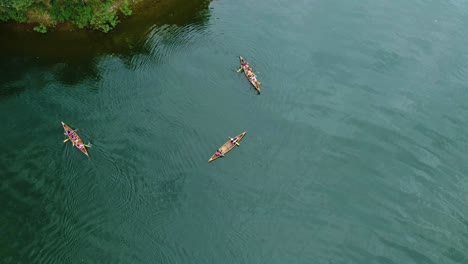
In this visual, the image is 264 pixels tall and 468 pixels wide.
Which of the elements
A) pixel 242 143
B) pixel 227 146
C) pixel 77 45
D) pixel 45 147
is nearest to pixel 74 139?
pixel 45 147

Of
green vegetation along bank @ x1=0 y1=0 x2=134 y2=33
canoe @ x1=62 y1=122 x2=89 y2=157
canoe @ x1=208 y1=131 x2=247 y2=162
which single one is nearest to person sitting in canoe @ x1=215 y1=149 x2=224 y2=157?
canoe @ x1=208 y1=131 x2=247 y2=162

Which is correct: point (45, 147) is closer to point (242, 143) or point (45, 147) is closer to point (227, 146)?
point (227, 146)

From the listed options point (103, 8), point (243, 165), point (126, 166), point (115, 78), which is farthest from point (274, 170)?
point (103, 8)

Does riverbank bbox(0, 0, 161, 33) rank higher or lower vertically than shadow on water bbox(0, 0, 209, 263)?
higher

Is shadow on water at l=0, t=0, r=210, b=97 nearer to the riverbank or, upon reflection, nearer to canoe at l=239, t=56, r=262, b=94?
the riverbank

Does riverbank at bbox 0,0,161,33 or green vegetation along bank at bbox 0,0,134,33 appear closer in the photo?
green vegetation along bank at bbox 0,0,134,33
